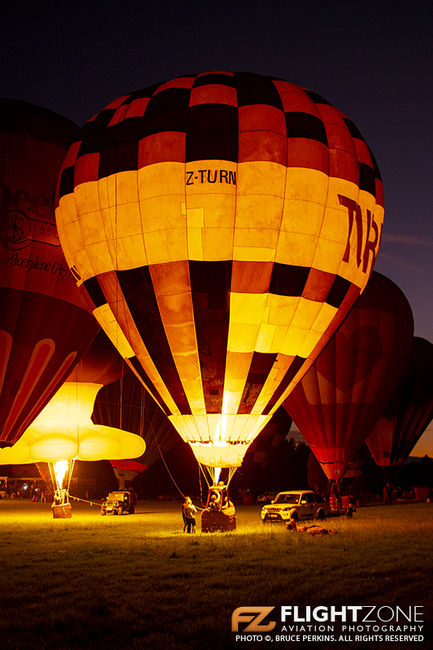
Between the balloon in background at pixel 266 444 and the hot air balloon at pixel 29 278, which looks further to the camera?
the balloon in background at pixel 266 444

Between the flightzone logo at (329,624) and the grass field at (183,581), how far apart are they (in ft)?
0.34

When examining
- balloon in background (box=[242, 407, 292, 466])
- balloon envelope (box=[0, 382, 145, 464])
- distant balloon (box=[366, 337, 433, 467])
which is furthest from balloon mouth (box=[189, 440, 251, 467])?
distant balloon (box=[366, 337, 433, 467])

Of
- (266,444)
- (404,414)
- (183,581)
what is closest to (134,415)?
(266,444)

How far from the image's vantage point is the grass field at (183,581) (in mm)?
5496

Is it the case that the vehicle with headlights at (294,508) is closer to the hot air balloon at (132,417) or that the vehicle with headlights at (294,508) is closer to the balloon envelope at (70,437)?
the balloon envelope at (70,437)

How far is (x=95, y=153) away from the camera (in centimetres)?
1247

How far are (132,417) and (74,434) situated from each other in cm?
1151

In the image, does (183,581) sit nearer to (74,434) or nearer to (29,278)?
(29,278)

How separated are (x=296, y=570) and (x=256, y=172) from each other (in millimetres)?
6768

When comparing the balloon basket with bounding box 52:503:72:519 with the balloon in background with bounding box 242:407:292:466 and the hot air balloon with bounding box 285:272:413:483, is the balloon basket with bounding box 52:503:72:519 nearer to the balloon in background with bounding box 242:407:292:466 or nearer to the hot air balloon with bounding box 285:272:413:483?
the hot air balloon with bounding box 285:272:413:483

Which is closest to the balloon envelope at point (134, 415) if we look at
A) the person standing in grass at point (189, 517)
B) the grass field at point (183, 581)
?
the person standing in grass at point (189, 517)

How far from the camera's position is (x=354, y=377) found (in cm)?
2273

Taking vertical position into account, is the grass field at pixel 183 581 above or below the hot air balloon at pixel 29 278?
below

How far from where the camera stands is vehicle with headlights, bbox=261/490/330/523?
15672mm
